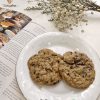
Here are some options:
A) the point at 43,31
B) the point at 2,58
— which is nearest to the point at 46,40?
the point at 43,31

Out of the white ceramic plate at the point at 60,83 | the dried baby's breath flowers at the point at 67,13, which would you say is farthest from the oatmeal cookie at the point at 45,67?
the dried baby's breath flowers at the point at 67,13

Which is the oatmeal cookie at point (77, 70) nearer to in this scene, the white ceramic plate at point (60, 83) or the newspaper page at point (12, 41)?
the white ceramic plate at point (60, 83)

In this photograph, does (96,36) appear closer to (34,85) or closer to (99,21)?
(99,21)

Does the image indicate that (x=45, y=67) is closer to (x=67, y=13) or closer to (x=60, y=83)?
(x=60, y=83)

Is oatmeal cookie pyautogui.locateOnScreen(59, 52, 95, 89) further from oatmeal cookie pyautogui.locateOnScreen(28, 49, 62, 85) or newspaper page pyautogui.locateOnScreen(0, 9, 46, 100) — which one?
newspaper page pyautogui.locateOnScreen(0, 9, 46, 100)

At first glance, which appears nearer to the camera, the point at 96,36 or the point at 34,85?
the point at 34,85

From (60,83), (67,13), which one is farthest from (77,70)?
(67,13)
